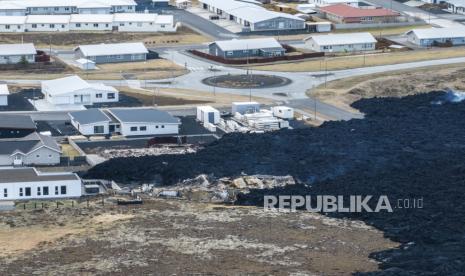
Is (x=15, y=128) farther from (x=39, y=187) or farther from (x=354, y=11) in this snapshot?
(x=354, y=11)

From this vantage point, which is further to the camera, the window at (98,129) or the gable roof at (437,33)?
the gable roof at (437,33)

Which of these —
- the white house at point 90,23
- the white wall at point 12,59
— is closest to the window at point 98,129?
the white wall at point 12,59

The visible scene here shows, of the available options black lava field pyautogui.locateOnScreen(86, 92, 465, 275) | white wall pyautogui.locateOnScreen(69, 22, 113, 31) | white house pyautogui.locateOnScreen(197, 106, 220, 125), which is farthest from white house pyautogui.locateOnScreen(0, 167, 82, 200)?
white wall pyautogui.locateOnScreen(69, 22, 113, 31)

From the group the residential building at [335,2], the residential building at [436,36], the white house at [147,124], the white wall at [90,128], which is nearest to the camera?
the white wall at [90,128]

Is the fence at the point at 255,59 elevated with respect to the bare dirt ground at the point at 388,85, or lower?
elevated

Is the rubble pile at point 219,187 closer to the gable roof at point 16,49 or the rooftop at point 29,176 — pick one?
the rooftop at point 29,176

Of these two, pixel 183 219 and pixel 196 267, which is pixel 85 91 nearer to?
pixel 183 219

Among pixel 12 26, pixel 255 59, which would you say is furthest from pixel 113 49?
pixel 12 26

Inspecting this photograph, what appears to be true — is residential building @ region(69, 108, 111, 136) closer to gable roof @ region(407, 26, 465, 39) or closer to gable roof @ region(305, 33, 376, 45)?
gable roof @ region(305, 33, 376, 45)
